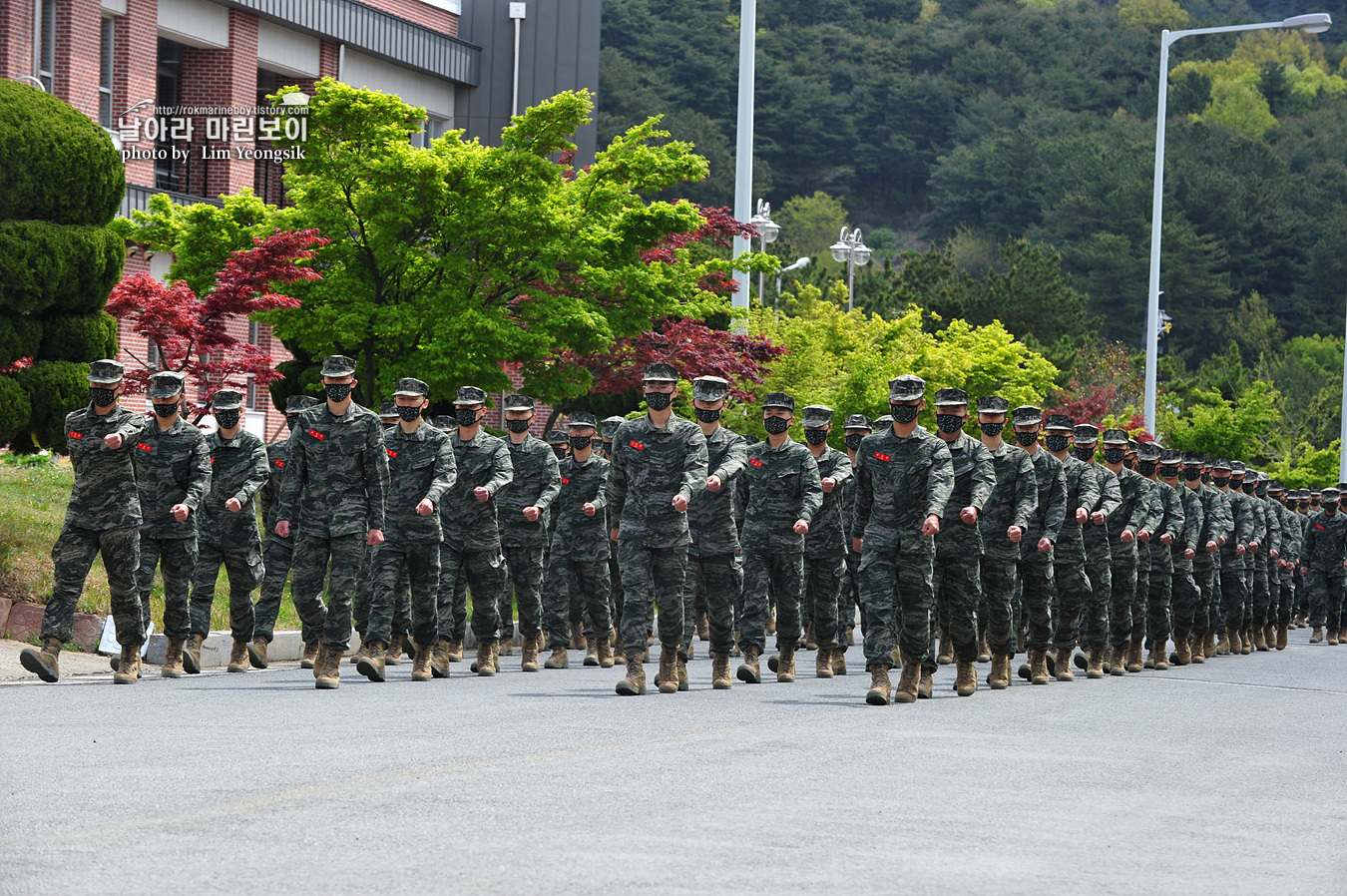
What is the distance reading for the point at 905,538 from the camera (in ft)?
42.0

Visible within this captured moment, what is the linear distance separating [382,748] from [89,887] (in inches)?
129

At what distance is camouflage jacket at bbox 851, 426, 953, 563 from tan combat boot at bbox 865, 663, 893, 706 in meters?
0.83

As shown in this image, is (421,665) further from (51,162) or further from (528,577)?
(51,162)

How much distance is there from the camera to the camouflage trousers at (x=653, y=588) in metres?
12.7

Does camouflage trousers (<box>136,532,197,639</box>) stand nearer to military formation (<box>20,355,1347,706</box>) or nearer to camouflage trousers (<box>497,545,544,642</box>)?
military formation (<box>20,355,1347,706</box>)

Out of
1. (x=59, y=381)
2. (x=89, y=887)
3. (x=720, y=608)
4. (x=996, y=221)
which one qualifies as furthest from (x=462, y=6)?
(x=996, y=221)

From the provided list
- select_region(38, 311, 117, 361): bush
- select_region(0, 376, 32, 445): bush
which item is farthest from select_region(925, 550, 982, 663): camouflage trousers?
select_region(38, 311, 117, 361): bush

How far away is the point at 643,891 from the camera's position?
6051mm

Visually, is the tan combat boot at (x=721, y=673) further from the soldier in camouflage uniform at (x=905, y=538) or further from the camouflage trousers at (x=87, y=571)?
the camouflage trousers at (x=87, y=571)

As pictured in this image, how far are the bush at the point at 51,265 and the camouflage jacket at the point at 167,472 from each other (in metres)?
3.56

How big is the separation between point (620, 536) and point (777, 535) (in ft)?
7.02

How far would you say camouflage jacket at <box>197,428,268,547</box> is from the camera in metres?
14.6

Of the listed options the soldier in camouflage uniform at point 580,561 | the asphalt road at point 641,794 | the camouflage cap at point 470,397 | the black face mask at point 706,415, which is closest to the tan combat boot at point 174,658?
the asphalt road at point 641,794

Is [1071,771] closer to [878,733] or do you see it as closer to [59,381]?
[878,733]
